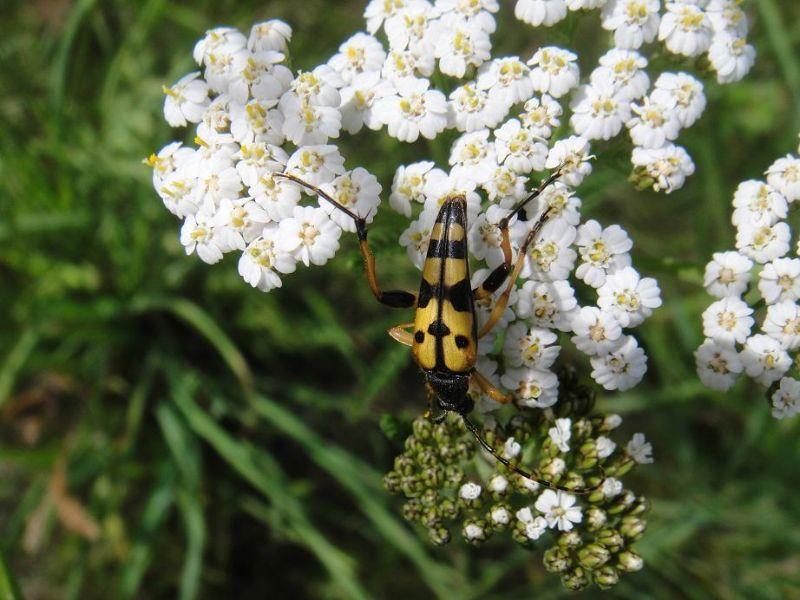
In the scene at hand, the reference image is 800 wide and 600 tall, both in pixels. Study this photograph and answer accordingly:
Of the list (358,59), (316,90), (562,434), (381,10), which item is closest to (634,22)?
(381,10)

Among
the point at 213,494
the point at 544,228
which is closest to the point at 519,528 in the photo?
the point at 544,228

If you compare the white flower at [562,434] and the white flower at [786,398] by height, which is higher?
the white flower at [786,398]

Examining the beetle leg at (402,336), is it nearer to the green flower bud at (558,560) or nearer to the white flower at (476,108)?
the white flower at (476,108)

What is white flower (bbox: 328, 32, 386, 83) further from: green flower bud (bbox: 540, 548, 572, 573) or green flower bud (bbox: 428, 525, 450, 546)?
green flower bud (bbox: 540, 548, 572, 573)

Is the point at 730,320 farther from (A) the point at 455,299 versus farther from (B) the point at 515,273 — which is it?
(A) the point at 455,299

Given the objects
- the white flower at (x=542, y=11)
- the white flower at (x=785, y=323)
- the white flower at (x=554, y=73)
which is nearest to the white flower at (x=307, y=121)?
the white flower at (x=554, y=73)

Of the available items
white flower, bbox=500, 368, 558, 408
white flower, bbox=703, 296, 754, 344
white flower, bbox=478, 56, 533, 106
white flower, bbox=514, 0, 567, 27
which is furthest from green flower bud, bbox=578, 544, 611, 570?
white flower, bbox=514, 0, 567, 27
